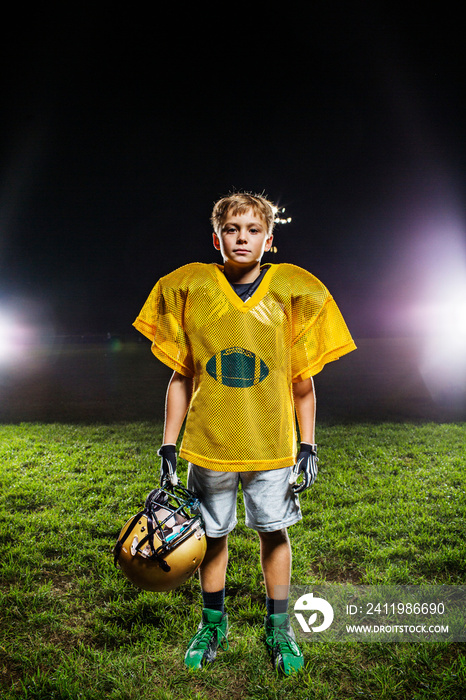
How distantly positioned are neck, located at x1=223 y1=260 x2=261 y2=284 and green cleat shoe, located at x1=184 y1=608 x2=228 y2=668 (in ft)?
5.29

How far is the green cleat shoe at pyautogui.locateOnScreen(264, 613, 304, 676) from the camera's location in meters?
1.91

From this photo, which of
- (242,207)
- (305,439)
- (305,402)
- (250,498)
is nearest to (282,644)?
(250,498)

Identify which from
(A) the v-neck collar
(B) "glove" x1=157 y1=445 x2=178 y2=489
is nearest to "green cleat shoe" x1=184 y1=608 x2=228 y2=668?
(B) "glove" x1=157 y1=445 x2=178 y2=489

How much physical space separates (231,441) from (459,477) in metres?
3.37

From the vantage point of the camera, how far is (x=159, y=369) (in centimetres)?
1450

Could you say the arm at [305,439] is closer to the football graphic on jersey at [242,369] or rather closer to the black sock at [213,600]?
the football graphic on jersey at [242,369]

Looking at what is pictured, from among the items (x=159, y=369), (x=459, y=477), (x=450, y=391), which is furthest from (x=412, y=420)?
(x=159, y=369)

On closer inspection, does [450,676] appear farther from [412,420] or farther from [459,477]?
[412,420]

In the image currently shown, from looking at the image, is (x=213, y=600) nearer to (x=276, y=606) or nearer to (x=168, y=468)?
(x=276, y=606)

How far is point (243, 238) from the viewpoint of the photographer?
191 cm

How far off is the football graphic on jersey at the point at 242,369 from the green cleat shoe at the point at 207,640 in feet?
3.75

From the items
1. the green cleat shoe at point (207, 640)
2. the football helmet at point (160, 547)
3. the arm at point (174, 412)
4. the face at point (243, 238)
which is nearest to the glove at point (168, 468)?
the arm at point (174, 412)

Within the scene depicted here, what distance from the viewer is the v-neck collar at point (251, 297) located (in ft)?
6.31

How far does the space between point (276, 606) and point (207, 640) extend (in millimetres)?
360
